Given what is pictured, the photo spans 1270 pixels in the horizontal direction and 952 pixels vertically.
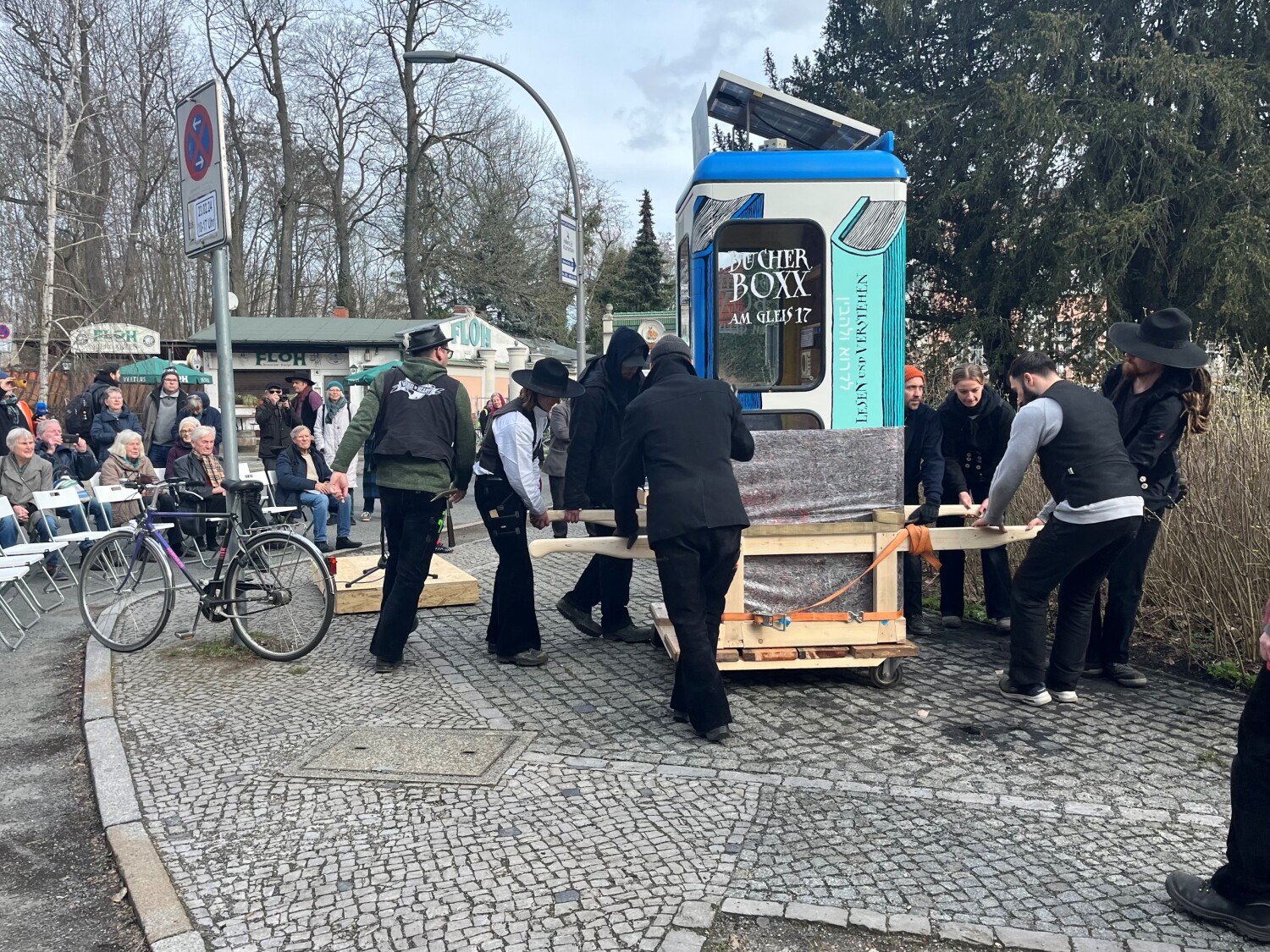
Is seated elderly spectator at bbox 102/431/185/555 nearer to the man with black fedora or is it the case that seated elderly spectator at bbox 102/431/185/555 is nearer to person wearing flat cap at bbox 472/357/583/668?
person wearing flat cap at bbox 472/357/583/668

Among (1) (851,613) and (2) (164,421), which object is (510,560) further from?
(2) (164,421)

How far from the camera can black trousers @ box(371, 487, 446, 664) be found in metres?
5.99

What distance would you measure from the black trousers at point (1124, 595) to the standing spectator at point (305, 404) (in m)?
9.45

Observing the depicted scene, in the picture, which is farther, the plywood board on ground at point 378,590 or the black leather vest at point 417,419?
the plywood board on ground at point 378,590

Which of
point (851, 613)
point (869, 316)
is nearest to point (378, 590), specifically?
point (851, 613)

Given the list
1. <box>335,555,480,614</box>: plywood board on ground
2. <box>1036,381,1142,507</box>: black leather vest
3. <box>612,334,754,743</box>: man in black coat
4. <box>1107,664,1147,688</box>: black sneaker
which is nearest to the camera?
<box>612,334,754,743</box>: man in black coat

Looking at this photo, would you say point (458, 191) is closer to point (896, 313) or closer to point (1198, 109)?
point (1198, 109)

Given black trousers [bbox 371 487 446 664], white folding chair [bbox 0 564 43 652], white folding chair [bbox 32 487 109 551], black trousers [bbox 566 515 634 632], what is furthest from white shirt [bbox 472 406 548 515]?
white folding chair [bbox 32 487 109 551]

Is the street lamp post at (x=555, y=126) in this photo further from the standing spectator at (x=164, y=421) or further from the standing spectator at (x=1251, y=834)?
the standing spectator at (x=1251, y=834)

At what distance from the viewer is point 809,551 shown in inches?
212

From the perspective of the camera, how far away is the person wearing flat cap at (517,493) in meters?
5.91

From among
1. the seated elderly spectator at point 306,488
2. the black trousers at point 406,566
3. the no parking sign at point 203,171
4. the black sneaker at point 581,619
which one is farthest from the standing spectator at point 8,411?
the black sneaker at point 581,619

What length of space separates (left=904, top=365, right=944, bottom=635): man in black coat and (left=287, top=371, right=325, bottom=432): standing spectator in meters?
7.94

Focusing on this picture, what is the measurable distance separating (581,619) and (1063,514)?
10.5ft
